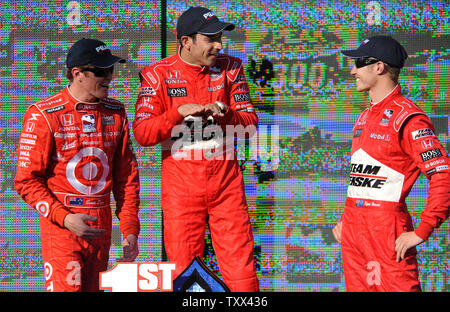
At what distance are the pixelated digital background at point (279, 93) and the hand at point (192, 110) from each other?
1141 millimetres

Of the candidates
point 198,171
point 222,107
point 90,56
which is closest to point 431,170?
point 222,107

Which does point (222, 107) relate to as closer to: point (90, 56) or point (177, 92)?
point (177, 92)

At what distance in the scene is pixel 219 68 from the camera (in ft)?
11.6

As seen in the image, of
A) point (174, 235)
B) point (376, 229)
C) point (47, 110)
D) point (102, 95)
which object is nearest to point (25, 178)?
point (47, 110)

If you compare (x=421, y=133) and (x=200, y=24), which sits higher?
(x=200, y=24)

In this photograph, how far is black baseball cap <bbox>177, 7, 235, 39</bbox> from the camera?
3.39m

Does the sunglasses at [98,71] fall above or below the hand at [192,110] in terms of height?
above

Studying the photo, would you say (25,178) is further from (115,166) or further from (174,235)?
(174,235)

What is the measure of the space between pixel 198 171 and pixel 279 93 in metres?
1.20

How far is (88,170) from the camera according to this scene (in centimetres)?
324

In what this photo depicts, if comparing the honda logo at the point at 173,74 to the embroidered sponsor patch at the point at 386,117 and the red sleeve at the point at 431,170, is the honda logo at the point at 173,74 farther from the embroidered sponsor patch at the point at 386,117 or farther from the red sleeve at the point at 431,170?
the red sleeve at the point at 431,170

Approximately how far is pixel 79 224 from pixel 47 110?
62 cm

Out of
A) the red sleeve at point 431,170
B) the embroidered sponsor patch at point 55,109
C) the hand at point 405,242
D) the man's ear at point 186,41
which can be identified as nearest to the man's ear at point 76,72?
the embroidered sponsor patch at point 55,109

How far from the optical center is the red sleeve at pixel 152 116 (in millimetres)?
3227
